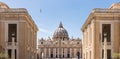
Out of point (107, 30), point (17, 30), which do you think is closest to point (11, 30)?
point (17, 30)

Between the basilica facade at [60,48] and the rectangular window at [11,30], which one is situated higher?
the rectangular window at [11,30]

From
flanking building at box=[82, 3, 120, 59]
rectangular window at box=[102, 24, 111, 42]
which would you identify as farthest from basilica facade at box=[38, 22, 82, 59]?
flanking building at box=[82, 3, 120, 59]

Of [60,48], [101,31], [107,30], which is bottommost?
[60,48]

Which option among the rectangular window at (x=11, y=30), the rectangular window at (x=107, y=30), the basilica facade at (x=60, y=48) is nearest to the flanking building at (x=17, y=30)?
the rectangular window at (x=11, y=30)

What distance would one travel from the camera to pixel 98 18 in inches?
2498

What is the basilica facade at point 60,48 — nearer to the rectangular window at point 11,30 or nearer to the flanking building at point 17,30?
the rectangular window at point 11,30

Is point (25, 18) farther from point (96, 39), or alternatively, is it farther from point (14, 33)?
point (96, 39)

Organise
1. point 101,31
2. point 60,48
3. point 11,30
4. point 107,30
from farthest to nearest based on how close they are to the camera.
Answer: point 60,48, point 11,30, point 107,30, point 101,31

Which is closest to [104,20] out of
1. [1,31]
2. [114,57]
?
[114,57]

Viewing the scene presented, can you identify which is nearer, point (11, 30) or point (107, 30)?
point (107, 30)

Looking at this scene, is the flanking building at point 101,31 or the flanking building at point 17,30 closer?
the flanking building at point 17,30

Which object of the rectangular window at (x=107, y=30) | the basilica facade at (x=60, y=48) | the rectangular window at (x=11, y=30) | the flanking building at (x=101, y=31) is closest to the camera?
the flanking building at (x=101, y=31)

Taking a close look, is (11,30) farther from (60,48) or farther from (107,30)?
(60,48)

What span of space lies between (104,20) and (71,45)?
12703 cm
